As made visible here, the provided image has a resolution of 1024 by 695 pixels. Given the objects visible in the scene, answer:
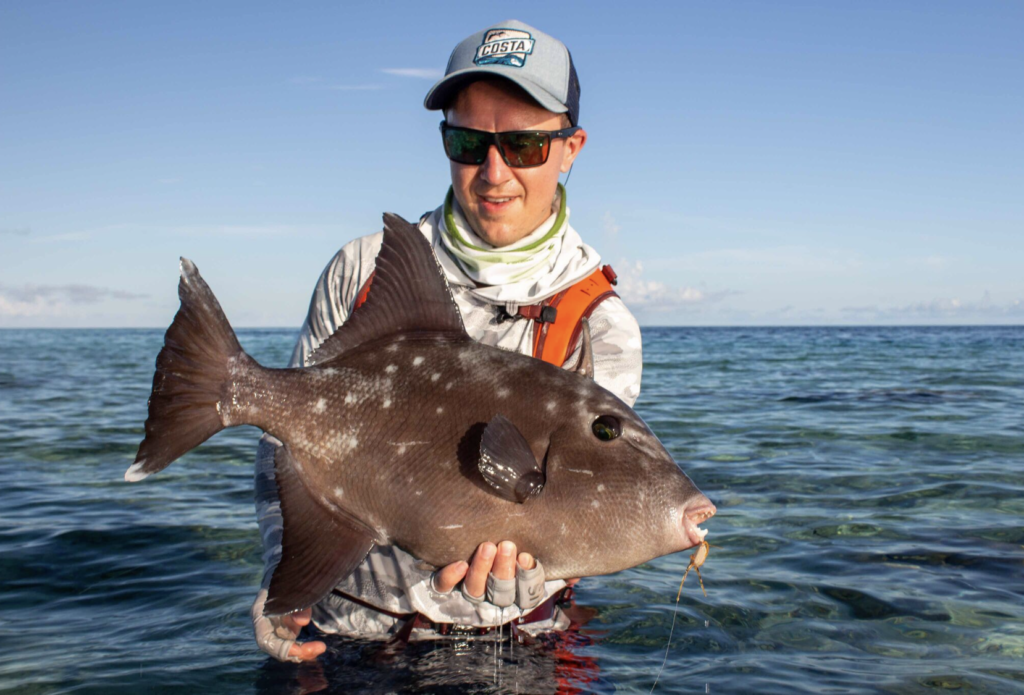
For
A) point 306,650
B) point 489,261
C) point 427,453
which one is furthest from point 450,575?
point 489,261

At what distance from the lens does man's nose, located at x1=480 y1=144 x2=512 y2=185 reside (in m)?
3.21

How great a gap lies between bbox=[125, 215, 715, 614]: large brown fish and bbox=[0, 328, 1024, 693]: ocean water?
1.06 m

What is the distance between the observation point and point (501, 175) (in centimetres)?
322

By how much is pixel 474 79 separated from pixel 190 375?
1.50 meters

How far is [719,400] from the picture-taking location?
15.7 meters

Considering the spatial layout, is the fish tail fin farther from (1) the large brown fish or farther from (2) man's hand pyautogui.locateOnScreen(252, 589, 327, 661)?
(2) man's hand pyautogui.locateOnScreen(252, 589, 327, 661)

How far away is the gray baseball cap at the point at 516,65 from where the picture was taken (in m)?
3.13

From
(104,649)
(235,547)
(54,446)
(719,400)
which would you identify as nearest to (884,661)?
(104,649)

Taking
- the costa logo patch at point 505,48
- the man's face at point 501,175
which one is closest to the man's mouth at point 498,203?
the man's face at point 501,175

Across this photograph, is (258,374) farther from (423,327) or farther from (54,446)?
(54,446)

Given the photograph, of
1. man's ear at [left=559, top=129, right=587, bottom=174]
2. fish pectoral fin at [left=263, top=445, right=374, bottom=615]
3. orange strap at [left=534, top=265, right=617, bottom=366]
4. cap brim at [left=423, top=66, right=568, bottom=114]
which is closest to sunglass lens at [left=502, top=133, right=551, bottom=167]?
cap brim at [left=423, top=66, right=568, bottom=114]

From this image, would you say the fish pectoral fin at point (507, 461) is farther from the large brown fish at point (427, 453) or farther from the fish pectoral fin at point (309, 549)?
the fish pectoral fin at point (309, 549)

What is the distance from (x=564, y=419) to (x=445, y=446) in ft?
1.16

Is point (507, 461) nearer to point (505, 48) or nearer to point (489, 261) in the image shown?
point (489, 261)
